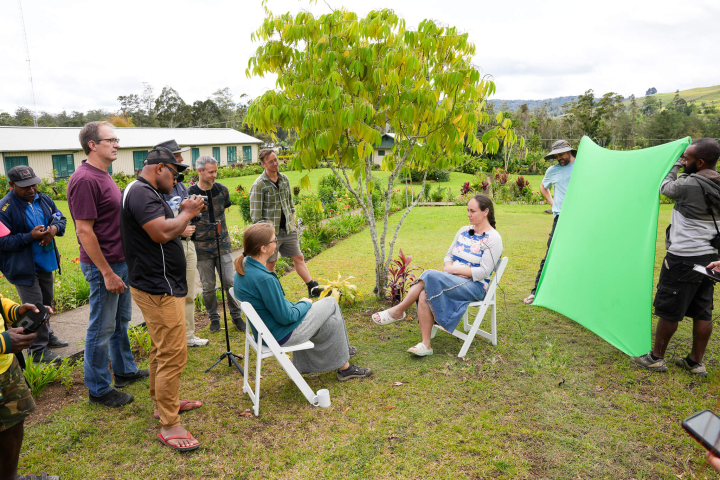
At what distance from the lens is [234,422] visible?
3.23m

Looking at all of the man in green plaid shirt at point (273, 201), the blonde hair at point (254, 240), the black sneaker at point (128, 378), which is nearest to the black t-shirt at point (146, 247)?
the blonde hair at point (254, 240)

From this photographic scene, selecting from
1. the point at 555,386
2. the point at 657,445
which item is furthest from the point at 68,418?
the point at 657,445

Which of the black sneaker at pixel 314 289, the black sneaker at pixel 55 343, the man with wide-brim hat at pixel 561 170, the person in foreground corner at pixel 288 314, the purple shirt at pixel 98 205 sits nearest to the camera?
the purple shirt at pixel 98 205

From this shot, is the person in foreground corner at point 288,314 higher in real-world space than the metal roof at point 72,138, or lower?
lower

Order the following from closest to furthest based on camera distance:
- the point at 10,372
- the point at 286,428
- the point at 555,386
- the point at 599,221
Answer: the point at 10,372 → the point at 286,428 → the point at 555,386 → the point at 599,221

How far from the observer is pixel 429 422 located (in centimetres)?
315

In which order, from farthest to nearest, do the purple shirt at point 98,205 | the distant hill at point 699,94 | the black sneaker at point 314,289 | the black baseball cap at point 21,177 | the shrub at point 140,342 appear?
the distant hill at point 699,94
the black sneaker at point 314,289
the shrub at point 140,342
the black baseball cap at point 21,177
the purple shirt at point 98,205

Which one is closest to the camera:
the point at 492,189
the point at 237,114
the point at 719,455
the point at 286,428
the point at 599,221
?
the point at 719,455

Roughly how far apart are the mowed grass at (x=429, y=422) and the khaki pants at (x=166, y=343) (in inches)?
12.8

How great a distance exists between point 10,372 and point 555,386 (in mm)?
3763

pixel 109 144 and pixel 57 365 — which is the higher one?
pixel 109 144

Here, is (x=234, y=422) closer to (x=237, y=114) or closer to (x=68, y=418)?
(x=68, y=418)

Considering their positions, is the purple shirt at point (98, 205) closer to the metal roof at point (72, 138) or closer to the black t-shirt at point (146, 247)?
the black t-shirt at point (146, 247)

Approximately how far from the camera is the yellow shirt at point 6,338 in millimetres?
2090
